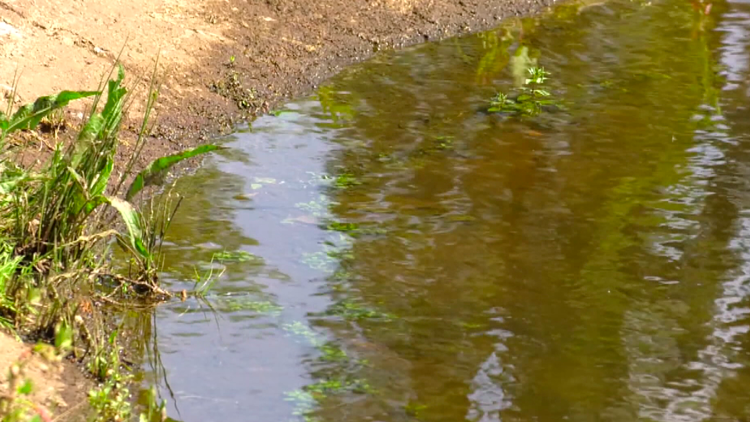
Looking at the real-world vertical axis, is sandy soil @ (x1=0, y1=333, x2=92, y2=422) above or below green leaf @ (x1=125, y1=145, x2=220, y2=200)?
below

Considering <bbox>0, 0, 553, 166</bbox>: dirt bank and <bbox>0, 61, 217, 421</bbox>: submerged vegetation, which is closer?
<bbox>0, 61, 217, 421</bbox>: submerged vegetation

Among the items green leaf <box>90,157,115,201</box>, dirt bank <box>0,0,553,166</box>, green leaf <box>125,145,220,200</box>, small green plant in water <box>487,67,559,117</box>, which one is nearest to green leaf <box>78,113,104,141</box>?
green leaf <box>90,157,115,201</box>

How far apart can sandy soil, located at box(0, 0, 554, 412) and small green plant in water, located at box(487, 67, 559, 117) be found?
137cm

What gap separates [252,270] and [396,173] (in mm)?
1400

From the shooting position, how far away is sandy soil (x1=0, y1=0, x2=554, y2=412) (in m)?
6.73

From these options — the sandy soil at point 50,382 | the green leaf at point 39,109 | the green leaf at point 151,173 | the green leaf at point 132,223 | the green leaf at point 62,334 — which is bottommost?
the sandy soil at point 50,382

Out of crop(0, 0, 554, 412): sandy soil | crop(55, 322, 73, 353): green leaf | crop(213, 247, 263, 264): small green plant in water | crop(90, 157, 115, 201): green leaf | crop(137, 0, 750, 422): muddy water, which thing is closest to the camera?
crop(55, 322, 73, 353): green leaf

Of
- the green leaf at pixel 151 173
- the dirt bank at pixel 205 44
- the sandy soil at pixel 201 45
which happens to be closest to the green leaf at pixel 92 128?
the green leaf at pixel 151 173

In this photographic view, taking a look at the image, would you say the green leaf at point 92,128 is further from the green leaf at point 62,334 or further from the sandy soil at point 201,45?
the sandy soil at point 201,45

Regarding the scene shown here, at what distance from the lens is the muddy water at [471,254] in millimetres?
4164

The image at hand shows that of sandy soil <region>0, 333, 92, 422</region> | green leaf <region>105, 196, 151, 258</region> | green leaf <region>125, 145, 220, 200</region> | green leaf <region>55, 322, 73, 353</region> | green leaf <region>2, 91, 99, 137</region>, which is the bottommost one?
sandy soil <region>0, 333, 92, 422</region>

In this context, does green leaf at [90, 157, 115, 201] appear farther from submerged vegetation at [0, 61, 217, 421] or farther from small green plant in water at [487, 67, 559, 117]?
small green plant in water at [487, 67, 559, 117]

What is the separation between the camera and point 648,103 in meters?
7.27

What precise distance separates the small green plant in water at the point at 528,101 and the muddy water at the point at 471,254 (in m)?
0.09
